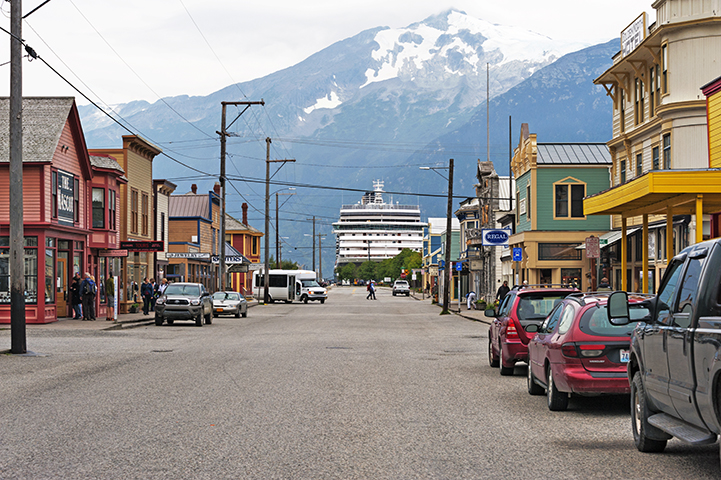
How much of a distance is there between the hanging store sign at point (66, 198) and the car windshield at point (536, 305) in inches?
838

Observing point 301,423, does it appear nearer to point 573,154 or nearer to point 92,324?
point 92,324

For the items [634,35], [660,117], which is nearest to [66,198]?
[660,117]

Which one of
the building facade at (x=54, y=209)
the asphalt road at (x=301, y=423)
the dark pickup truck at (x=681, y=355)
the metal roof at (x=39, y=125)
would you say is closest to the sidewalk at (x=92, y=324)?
the building facade at (x=54, y=209)

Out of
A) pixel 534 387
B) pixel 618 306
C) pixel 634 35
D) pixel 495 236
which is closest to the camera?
pixel 618 306

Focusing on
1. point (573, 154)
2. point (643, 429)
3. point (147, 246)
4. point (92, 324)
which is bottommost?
point (92, 324)

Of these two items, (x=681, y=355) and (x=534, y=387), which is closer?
(x=681, y=355)

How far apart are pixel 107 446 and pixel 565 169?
130 feet

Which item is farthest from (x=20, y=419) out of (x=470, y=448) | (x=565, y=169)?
(x=565, y=169)

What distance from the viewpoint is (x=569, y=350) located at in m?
10.4

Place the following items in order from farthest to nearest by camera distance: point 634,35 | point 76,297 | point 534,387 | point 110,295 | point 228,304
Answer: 1. point 228,304
2. point 110,295
3. point 76,297
4. point 634,35
5. point 534,387

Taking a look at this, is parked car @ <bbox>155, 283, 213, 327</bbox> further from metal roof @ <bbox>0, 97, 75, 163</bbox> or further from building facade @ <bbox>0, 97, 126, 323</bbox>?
metal roof @ <bbox>0, 97, 75, 163</bbox>

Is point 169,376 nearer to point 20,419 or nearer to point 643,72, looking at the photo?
point 20,419

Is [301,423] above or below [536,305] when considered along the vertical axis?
below

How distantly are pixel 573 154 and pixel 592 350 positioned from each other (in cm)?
3716
